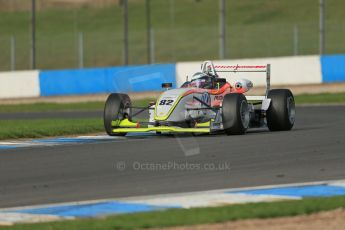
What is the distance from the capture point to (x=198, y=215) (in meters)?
9.30

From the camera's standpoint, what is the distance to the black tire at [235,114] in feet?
56.2

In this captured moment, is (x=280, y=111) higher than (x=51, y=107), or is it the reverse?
(x=280, y=111)

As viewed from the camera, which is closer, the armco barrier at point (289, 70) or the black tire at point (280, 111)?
the black tire at point (280, 111)

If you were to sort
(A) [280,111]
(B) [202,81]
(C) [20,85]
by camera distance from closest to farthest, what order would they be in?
1. (B) [202,81]
2. (A) [280,111]
3. (C) [20,85]

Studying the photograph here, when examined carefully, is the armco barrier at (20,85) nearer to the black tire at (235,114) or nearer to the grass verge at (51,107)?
the grass verge at (51,107)

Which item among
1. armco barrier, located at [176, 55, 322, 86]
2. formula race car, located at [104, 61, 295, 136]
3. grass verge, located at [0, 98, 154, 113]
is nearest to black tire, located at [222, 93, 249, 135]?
formula race car, located at [104, 61, 295, 136]

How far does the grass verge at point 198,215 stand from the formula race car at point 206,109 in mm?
7364

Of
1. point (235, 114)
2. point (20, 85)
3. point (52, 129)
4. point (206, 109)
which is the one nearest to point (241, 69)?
point (206, 109)

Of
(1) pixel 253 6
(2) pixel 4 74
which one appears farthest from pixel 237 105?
(1) pixel 253 6

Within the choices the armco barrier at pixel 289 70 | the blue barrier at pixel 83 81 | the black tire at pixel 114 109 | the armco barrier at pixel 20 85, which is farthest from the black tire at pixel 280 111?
the armco barrier at pixel 20 85

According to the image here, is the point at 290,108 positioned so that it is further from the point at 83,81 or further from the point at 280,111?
the point at 83,81

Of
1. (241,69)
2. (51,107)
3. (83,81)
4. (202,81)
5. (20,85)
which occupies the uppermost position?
(241,69)

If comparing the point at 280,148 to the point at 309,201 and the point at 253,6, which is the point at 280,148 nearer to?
the point at 309,201

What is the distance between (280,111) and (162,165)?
5668mm
